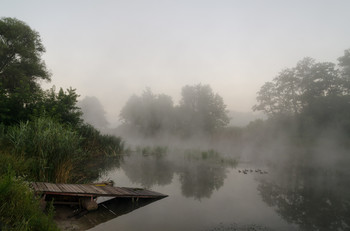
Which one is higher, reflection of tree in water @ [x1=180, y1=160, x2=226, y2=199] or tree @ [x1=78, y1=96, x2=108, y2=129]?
tree @ [x1=78, y1=96, x2=108, y2=129]

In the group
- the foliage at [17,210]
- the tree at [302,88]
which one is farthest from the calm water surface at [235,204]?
the tree at [302,88]

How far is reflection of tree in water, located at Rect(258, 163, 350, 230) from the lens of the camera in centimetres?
585

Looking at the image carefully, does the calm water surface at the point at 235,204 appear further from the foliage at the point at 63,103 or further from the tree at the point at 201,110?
the tree at the point at 201,110

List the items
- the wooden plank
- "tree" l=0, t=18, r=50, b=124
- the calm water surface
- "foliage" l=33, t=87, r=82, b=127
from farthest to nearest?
"tree" l=0, t=18, r=50, b=124 → "foliage" l=33, t=87, r=82, b=127 → the calm water surface → the wooden plank

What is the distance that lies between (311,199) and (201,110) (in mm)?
35168

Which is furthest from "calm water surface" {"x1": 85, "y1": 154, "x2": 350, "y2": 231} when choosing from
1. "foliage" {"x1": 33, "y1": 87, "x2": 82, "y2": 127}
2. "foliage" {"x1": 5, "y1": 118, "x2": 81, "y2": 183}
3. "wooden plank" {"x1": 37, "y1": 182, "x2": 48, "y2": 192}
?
"foliage" {"x1": 33, "y1": 87, "x2": 82, "y2": 127}

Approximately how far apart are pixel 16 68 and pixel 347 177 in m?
26.8

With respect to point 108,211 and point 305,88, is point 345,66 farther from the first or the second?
point 108,211

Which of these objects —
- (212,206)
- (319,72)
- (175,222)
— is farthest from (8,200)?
(319,72)

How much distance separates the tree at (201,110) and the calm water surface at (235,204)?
29653 mm

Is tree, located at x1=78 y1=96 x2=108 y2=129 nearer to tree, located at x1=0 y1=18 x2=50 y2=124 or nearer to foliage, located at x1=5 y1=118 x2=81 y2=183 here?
tree, located at x1=0 y1=18 x2=50 y2=124

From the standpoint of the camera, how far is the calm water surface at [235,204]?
5539 millimetres

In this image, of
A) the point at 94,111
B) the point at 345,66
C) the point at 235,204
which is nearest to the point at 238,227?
the point at 235,204

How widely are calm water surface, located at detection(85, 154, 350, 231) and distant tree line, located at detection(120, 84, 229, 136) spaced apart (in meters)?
29.7
